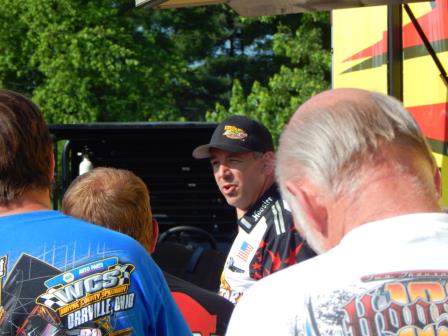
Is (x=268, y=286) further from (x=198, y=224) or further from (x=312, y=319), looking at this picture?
(x=198, y=224)

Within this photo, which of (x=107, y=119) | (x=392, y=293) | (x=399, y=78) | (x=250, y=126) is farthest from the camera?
(x=107, y=119)

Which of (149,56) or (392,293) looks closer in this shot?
(392,293)

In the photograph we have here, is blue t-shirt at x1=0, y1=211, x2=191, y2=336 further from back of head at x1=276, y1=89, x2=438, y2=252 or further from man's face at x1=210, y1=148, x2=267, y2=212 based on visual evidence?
man's face at x1=210, y1=148, x2=267, y2=212

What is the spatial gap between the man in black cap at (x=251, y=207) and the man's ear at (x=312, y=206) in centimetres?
193

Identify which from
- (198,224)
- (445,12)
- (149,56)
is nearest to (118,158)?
(198,224)

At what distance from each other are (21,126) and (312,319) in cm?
110

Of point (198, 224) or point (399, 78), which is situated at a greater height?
point (399, 78)

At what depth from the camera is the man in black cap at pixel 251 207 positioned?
145 inches

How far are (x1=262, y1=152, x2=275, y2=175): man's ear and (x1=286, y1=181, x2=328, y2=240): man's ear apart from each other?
8.07 feet

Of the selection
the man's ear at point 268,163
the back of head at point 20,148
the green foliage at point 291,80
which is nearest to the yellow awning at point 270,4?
the man's ear at point 268,163

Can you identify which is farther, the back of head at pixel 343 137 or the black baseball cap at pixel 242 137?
the black baseball cap at pixel 242 137

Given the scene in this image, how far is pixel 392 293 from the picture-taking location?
5.14ft

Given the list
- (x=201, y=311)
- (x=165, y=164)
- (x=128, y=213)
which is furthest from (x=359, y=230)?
(x=165, y=164)

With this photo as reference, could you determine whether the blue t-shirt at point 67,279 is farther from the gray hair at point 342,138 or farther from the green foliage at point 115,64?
the green foliage at point 115,64
